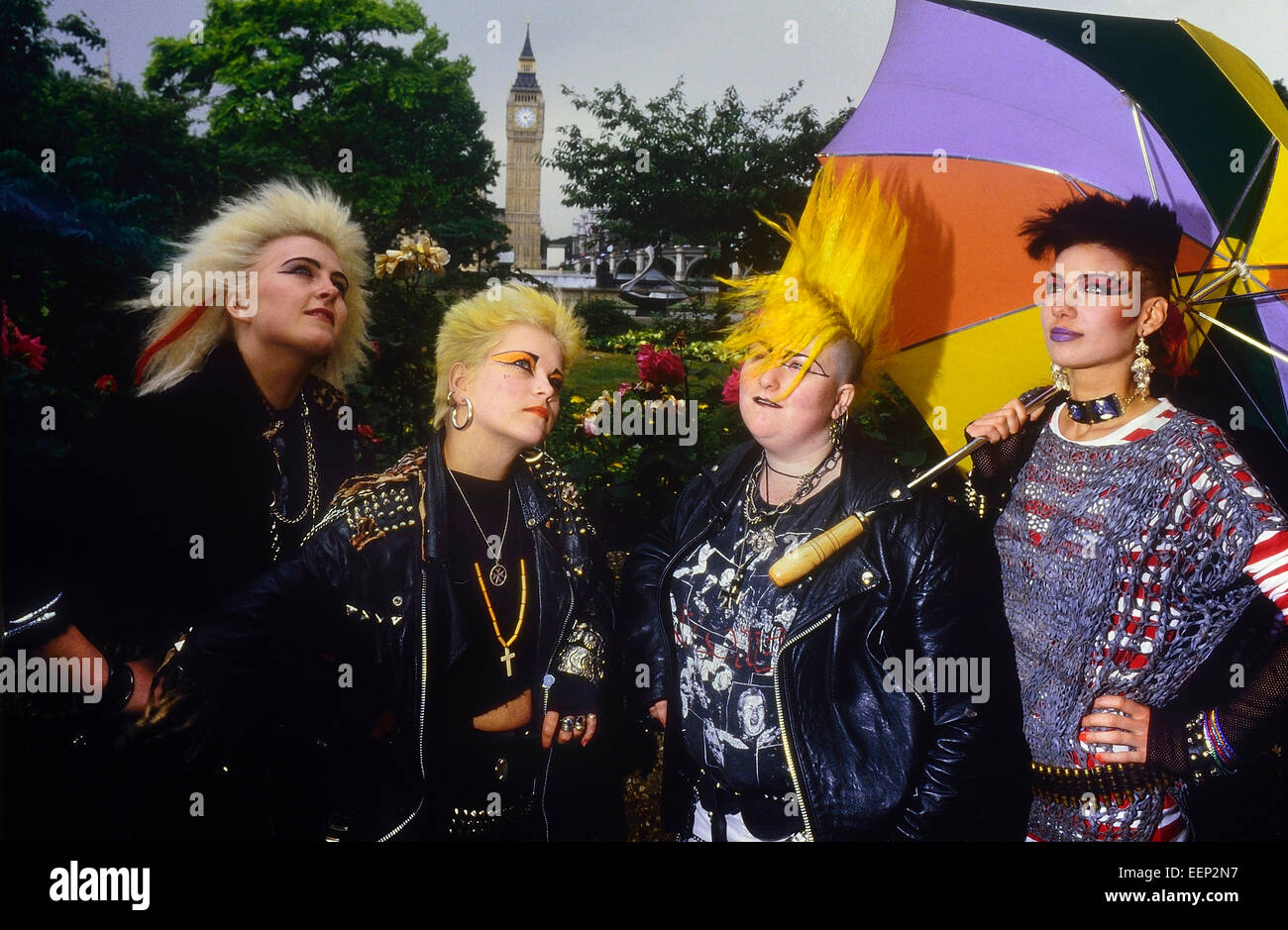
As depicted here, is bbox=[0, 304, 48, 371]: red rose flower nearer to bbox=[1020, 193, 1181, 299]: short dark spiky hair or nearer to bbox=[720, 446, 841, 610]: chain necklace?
bbox=[720, 446, 841, 610]: chain necklace

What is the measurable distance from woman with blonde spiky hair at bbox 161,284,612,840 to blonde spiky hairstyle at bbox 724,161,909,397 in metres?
0.62

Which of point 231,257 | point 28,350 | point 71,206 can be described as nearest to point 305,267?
point 231,257

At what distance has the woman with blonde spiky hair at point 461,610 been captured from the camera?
3.01 m

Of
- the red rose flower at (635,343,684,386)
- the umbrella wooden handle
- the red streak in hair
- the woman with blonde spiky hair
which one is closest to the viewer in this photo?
the umbrella wooden handle

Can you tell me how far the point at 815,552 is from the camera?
9.56ft

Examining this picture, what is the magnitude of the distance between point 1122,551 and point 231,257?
2933 mm

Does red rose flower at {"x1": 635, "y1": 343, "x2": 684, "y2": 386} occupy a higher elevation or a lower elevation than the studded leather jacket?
higher

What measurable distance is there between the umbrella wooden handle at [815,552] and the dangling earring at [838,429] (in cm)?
26

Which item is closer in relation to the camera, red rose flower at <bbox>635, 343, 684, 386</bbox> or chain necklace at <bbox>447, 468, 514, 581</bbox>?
chain necklace at <bbox>447, 468, 514, 581</bbox>

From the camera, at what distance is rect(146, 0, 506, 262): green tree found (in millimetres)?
3375

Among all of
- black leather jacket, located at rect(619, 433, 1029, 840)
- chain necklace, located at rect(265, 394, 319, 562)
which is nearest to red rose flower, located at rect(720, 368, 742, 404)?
black leather jacket, located at rect(619, 433, 1029, 840)

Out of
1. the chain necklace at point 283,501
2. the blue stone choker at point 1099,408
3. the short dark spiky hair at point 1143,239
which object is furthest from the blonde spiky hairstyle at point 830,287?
the chain necklace at point 283,501

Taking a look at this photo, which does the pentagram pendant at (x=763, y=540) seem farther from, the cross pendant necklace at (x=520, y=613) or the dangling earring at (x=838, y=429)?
the cross pendant necklace at (x=520, y=613)
